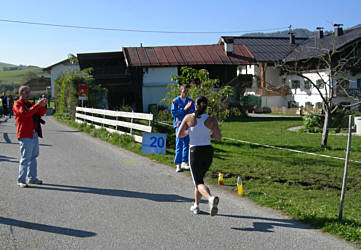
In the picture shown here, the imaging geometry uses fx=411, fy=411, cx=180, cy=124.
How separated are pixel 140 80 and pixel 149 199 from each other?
33367 millimetres

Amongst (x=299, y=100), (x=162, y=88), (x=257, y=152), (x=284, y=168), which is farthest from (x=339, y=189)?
(x=299, y=100)

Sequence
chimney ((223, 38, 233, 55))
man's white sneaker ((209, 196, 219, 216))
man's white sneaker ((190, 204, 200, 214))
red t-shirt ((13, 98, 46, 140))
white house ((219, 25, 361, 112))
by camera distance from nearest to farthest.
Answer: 1. man's white sneaker ((209, 196, 219, 216))
2. man's white sneaker ((190, 204, 200, 214))
3. red t-shirt ((13, 98, 46, 140))
4. chimney ((223, 38, 233, 55))
5. white house ((219, 25, 361, 112))

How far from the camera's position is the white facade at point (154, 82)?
1559 inches

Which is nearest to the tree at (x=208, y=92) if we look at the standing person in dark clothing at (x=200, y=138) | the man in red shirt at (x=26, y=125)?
the man in red shirt at (x=26, y=125)

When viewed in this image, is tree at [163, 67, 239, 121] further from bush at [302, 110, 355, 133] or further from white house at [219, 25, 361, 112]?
white house at [219, 25, 361, 112]

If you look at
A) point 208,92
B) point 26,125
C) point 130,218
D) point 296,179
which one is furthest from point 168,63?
point 130,218

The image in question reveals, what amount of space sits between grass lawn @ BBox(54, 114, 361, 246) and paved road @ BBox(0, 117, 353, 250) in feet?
1.08

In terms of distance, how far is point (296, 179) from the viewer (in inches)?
355

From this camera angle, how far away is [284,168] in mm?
10312

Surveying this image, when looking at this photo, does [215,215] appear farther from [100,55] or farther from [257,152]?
[100,55]

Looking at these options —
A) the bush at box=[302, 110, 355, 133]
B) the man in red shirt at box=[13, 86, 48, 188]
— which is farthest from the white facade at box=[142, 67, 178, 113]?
the man in red shirt at box=[13, 86, 48, 188]

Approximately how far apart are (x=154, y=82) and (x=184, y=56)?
164 inches

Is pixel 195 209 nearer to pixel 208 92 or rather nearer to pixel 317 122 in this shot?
pixel 208 92

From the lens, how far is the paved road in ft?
16.0
